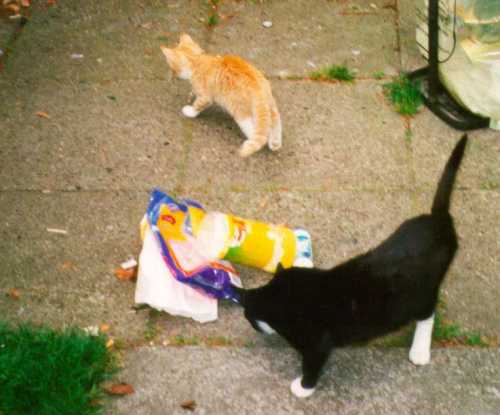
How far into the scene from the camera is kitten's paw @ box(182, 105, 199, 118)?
171 inches

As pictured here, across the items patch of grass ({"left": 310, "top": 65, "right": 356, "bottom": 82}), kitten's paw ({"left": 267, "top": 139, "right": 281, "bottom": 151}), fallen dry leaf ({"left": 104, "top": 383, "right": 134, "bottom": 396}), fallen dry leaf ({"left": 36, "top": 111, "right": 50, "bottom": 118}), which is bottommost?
fallen dry leaf ({"left": 104, "top": 383, "right": 134, "bottom": 396})

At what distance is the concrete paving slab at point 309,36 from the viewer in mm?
4824

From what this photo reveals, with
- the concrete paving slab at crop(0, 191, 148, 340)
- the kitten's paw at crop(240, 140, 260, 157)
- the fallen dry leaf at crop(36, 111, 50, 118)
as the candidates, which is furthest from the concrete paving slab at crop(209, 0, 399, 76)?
the concrete paving slab at crop(0, 191, 148, 340)

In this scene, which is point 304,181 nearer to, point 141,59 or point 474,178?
point 474,178

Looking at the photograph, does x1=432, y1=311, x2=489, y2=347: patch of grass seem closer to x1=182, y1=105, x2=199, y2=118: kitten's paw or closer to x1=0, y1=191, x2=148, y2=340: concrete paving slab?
x1=0, y1=191, x2=148, y2=340: concrete paving slab

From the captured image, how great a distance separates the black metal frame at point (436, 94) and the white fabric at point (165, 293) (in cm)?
209

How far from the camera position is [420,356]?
2.99 m

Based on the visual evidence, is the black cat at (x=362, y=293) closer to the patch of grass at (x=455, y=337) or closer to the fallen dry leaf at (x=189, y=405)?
the patch of grass at (x=455, y=337)

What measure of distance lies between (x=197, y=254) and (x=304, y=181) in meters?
1.00

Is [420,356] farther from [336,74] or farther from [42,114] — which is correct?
[42,114]

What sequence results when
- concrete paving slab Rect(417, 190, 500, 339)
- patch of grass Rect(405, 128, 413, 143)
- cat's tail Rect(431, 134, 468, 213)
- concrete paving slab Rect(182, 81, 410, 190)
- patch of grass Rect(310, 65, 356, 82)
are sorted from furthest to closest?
1. patch of grass Rect(310, 65, 356, 82)
2. patch of grass Rect(405, 128, 413, 143)
3. concrete paving slab Rect(182, 81, 410, 190)
4. concrete paving slab Rect(417, 190, 500, 339)
5. cat's tail Rect(431, 134, 468, 213)

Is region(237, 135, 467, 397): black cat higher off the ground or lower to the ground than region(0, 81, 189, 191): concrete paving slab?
higher

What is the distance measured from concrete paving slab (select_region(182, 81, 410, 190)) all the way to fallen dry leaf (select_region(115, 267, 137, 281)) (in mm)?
762

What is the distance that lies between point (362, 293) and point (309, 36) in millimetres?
3001
